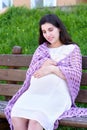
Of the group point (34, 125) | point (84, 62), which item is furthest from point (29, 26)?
point (34, 125)

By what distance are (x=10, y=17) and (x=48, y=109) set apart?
19.7ft

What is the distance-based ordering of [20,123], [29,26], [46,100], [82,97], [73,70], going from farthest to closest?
[29,26], [82,97], [73,70], [46,100], [20,123]

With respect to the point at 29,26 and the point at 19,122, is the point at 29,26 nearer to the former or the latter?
the point at 29,26

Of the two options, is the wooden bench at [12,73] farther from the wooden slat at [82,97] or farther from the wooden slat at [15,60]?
the wooden slat at [82,97]

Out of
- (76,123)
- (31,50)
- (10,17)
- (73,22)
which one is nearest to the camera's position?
(76,123)

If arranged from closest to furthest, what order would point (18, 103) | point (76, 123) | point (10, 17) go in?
1. point (76, 123)
2. point (18, 103)
3. point (10, 17)

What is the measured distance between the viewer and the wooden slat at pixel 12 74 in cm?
560

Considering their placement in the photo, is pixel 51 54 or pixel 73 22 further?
pixel 73 22

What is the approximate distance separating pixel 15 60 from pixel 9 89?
0.34m

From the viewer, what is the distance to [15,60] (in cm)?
568

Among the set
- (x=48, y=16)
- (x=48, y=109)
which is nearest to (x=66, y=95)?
(x=48, y=109)

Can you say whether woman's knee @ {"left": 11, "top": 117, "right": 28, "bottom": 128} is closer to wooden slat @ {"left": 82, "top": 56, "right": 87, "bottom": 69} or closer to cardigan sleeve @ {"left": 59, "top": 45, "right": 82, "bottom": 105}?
cardigan sleeve @ {"left": 59, "top": 45, "right": 82, "bottom": 105}

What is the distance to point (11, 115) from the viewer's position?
4672 millimetres

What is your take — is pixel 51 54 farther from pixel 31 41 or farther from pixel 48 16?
pixel 31 41
